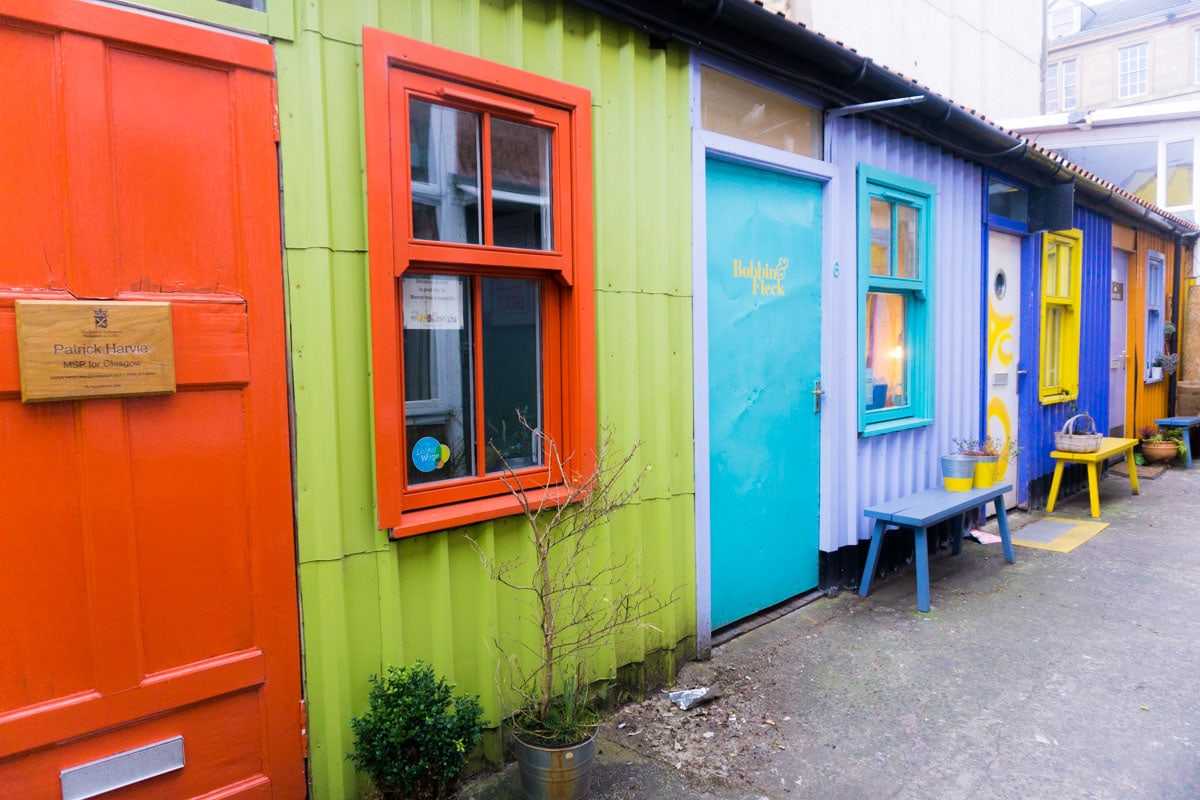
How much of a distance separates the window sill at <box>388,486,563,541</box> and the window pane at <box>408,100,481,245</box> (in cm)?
115

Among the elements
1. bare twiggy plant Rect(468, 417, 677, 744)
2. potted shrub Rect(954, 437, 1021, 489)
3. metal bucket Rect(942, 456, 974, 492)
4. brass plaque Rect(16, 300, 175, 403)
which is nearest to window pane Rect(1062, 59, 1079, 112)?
potted shrub Rect(954, 437, 1021, 489)

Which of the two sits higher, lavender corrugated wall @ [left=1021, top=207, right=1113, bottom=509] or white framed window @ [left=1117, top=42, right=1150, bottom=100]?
white framed window @ [left=1117, top=42, right=1150, bottom=100]

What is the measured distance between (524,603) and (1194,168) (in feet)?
48.7

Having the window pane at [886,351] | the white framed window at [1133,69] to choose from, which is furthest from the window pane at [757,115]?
the white framed window at [1133,69]

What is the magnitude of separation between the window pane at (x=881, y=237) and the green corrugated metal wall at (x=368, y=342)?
232cm

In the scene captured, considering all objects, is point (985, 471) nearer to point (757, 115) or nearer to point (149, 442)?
point (757, 115)

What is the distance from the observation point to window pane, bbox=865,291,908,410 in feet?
19.4

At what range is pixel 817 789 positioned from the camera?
3.13 metres

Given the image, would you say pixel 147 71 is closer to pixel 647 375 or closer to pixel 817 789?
pixel 647 375

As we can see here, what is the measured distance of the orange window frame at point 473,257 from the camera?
281 centimetres

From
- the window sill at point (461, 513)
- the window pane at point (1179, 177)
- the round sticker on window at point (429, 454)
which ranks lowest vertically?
the window sill at point (461, 513)

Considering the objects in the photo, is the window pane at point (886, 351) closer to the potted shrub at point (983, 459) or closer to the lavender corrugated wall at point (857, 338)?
the lavender corrugated wall at point (857, 338)

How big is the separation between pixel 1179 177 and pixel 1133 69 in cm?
2400

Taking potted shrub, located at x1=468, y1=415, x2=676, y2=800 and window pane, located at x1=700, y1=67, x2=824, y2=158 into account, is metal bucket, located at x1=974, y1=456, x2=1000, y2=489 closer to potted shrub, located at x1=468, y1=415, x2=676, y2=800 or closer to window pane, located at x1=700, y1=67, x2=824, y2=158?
window pane, located at x1=700, y1=67, x2=824, y2=158
